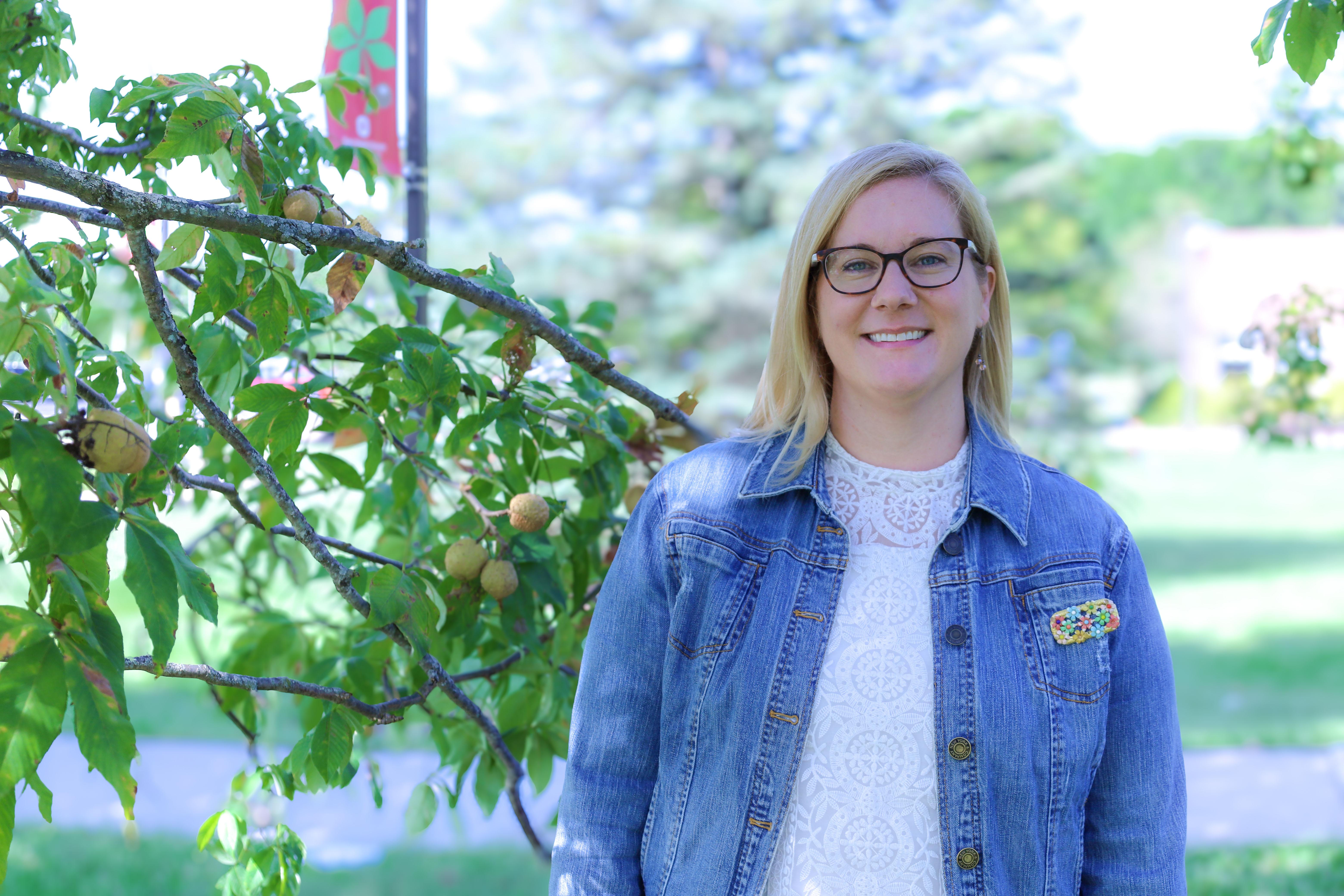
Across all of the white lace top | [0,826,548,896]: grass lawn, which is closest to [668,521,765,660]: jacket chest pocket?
the white lace top

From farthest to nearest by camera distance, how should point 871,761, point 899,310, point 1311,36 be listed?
point 899,310, point 871,761, point 1311,36

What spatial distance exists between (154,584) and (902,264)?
0.95 metres

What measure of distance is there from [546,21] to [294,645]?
14144mm

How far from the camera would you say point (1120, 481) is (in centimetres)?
2181

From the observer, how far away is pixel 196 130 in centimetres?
137

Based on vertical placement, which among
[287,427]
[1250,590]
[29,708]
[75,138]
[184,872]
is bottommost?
[184,872]

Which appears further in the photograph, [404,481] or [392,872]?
[392,872]

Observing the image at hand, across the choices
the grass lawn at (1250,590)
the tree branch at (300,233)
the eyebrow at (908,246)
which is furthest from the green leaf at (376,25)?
the grass lawn at (1250,590)

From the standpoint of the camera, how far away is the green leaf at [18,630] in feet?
3.08

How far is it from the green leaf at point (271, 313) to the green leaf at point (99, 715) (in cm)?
55

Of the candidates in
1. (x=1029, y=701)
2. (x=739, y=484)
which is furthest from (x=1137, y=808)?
(x=739, y=484)

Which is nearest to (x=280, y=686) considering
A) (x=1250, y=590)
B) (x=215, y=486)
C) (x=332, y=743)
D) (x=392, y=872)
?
(x=332, y=743)

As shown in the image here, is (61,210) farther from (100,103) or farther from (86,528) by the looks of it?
(86,528)

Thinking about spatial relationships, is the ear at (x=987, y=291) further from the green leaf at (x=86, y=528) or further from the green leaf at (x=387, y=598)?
the green leaf at (x=86, y=528)
